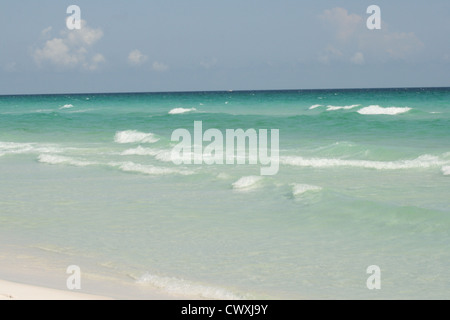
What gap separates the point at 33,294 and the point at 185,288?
159 cm

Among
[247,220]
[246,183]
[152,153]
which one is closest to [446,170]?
[246,183]

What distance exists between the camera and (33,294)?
5.66 meters

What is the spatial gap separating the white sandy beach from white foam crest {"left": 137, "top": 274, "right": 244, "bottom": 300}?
2.82 ft

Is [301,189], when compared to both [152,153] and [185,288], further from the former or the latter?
[152,153]

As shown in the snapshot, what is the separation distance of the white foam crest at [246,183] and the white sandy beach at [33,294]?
7.11 metres

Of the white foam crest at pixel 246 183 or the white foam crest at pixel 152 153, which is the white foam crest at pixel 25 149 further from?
the white foam crest at pixel 246 183

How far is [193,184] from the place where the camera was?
13.6 meters

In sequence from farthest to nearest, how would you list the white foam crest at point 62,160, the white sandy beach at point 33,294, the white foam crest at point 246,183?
the white foam crest at point 62,160
the white foam crest at point 246,183
the white sandy beach at point 33,294

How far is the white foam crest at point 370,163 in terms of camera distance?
15.6 meters

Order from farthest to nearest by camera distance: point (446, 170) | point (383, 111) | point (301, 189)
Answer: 1. point (383, 111)
2. point (446, 170)
3. point (301, 189)

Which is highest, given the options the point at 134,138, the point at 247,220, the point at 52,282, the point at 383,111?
the point at 383,111

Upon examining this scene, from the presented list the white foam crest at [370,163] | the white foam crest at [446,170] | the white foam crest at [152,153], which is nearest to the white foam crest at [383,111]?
the white foam crest at [152,153]

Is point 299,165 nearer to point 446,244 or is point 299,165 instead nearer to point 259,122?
point 446,244
